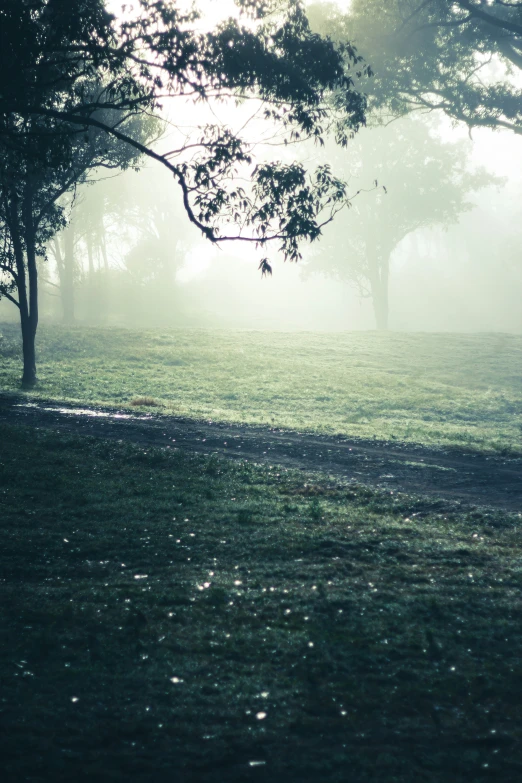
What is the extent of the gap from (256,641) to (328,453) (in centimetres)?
762

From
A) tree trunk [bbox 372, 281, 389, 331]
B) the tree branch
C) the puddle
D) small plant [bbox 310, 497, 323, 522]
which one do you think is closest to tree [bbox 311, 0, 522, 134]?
the tree branch

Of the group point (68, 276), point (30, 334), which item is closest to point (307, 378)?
point (30, 334)

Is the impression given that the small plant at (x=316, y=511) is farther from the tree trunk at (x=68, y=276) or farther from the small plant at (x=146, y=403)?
the tree trunk at (x=68, y=276)

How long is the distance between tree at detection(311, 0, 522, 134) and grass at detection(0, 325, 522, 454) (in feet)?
34.9

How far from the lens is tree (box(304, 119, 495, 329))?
4619cm

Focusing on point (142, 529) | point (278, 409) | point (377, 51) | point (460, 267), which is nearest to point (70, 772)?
point (142, 529)

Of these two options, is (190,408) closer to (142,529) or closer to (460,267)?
(142,529)

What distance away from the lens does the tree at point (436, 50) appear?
2327 cm

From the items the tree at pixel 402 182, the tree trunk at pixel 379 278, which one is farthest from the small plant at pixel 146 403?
the tree trunk at pixel 379 278

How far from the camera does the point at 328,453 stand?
12.5 m

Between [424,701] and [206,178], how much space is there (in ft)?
36.3

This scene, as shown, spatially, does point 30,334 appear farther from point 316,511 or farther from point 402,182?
point 402,182

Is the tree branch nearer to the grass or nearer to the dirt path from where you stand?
the grass

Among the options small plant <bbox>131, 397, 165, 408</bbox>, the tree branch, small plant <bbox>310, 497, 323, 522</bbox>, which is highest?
the tree branch
